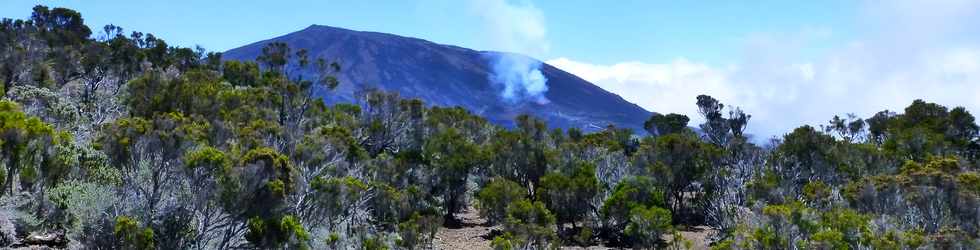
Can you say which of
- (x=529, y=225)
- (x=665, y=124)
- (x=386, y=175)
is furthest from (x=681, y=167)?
(x=665, y=124)

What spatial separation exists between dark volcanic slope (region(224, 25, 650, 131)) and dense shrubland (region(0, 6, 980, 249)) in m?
108

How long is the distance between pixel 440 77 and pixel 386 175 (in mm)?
140084

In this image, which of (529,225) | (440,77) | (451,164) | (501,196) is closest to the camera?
(529,225)

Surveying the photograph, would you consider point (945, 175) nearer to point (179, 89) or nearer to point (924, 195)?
point (924, 195)

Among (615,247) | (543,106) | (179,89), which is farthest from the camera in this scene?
(543,106)

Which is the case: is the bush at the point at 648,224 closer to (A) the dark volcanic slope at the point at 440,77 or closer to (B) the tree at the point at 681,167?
(B) the tree at the point at 681,167

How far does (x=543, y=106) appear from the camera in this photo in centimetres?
14875

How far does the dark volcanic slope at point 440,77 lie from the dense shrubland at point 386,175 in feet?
354

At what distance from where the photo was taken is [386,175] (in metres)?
18.3

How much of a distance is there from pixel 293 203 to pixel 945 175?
13.3 meters

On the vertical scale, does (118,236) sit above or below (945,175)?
below

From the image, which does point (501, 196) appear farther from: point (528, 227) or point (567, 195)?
→ point (528, 227)

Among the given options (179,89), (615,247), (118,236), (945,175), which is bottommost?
(615,247)

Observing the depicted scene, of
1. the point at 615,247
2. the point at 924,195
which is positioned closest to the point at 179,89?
the point at 615,247
